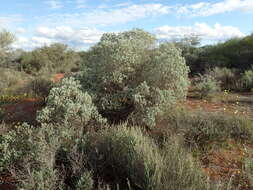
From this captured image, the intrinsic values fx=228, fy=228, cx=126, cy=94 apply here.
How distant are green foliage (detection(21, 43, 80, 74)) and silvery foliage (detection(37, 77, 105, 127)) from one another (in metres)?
17.5

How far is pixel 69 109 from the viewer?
4824mm

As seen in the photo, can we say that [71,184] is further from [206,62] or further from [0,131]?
[206,62]

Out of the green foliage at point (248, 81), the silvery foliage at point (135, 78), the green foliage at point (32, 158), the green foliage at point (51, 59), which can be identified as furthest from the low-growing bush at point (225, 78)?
the green foliage at point (51, 59)

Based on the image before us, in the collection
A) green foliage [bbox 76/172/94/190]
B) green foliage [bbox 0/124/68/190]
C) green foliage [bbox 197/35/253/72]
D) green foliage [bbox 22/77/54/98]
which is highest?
green foliage [bbox 197/35/253/72]

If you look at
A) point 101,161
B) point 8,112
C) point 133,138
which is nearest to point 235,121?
point 133,138

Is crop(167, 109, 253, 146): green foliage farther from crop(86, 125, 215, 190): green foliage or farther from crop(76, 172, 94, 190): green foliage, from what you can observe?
crop(76, 172, 94, 190): green foliage

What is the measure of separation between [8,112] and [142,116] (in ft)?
17.4

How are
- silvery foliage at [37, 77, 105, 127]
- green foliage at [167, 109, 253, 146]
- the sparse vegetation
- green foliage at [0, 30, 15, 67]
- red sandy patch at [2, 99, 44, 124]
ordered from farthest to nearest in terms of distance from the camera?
green foliage at [0, 30, 15, 67] < red sandy patch at [2, 99, 44, 124] < silvery foliage at [37, 77, 105, 127] < green foliage at [167, 109, 253, 146] < the sparse vegetation

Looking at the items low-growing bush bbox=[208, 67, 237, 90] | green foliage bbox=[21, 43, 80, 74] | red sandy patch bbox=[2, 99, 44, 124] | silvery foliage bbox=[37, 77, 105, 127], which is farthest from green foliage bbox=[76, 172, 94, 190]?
green foliage bbox=[21, 43, 80, 74]

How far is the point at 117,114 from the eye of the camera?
591 cm

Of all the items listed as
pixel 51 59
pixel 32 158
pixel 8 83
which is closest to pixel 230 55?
pixel 8 83

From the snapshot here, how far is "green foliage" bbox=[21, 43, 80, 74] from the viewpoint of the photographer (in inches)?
916

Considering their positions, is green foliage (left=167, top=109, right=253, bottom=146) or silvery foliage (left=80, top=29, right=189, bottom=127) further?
silvery foliage (left=80, top=29, right=189, bottom=127)

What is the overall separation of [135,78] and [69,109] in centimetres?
197
